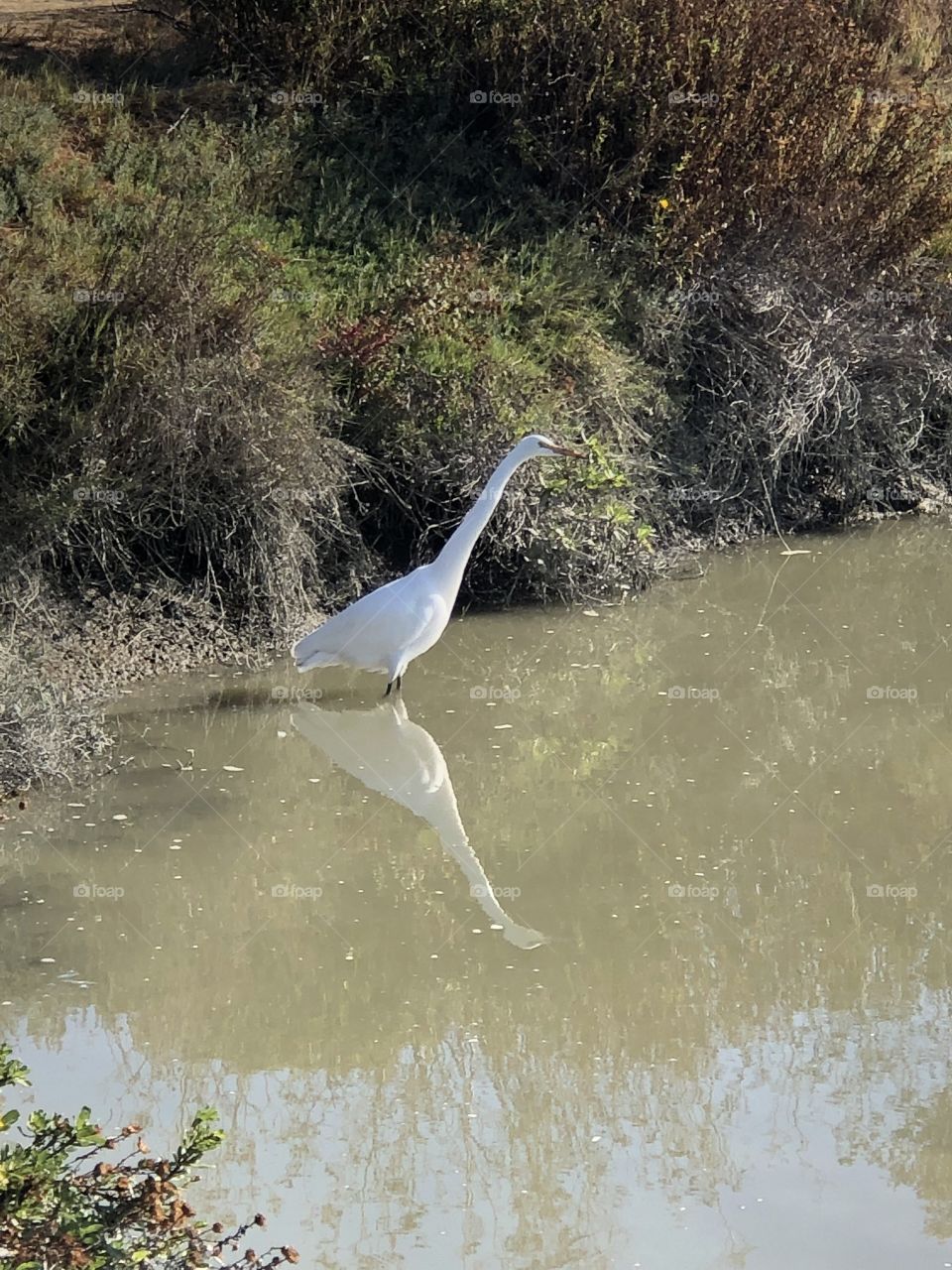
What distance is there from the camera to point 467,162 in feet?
35.2

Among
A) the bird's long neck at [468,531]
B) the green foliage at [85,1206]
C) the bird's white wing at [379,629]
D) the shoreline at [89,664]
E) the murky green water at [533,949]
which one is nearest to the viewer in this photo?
the green foliage at [85,1206]

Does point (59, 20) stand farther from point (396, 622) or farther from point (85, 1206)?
point (85, 1206)

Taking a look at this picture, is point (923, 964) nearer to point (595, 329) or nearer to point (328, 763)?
point (328, 763)

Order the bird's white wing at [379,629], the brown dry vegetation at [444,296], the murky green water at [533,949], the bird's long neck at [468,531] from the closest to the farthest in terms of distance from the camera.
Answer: the murky green water at [533,949], the bird's white wing at [379,629], the bird's long neck at [468,531], the brown dry vegetation at [444,296]

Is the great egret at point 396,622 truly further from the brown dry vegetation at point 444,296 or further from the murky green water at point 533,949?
the brown dry vegetation at point 444,296

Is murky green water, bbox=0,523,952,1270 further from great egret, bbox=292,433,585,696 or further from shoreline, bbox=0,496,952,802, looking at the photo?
great egret, bbox=292,433,585,696

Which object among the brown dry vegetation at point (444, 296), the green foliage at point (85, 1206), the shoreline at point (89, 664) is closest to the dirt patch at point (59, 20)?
the brown dry vegetation at point (444, 296)

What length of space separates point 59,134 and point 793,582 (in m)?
5.00

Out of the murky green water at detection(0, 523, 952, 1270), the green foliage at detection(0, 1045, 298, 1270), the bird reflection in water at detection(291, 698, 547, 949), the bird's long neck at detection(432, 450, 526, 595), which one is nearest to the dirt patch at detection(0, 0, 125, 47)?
the bird's long neck at detection(432, 450, 526, 595)

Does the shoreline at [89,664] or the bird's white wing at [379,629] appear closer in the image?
the shoreline at [89,664]

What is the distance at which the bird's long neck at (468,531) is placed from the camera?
25.5ft

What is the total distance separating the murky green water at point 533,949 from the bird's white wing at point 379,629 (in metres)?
0.31

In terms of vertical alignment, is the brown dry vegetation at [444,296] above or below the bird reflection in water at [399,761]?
above

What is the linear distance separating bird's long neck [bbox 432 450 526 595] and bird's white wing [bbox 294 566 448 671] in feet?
0.42
